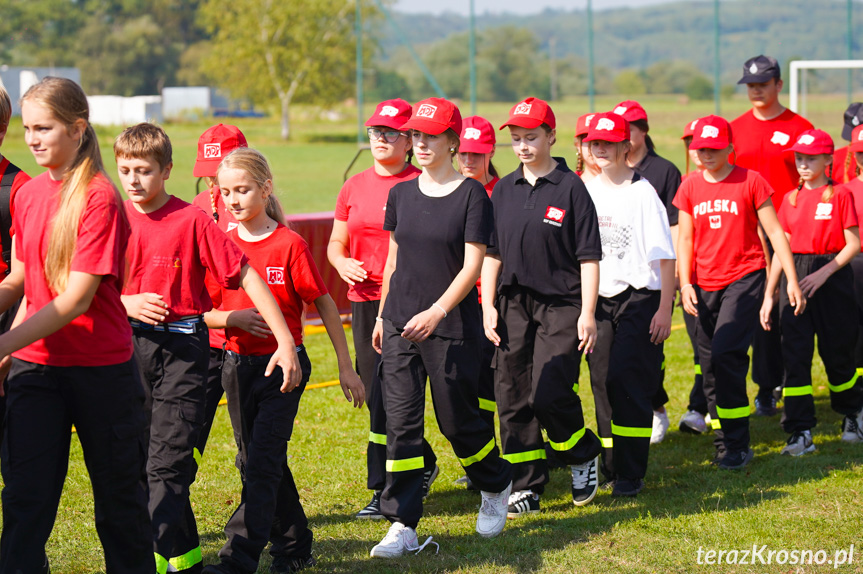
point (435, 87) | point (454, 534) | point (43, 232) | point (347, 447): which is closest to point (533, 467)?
point (454, 534)

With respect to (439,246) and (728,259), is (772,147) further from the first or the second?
(439,246)

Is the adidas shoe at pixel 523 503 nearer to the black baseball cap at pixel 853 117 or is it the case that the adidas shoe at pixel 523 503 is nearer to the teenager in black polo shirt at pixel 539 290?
the teenager in black polo shirt at pixel 539 290

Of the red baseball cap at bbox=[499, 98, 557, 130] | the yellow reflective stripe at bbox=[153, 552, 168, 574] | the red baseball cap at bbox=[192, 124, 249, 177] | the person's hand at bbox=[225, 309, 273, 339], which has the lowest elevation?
the yellow reflective stripe at bbox=[153, 552, 168, 574]

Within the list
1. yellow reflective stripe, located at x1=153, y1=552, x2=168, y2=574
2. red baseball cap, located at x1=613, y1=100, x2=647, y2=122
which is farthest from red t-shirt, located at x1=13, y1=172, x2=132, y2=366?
red baseball cap, located at x1=613, y1=100, x2=647, y2=122

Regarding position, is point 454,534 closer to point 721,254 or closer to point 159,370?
point 159,370

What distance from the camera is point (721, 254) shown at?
635cm

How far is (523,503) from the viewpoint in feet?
18.0

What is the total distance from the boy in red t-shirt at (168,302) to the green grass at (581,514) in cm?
82

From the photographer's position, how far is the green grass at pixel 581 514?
15.5ft

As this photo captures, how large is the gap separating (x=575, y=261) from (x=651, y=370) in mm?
865

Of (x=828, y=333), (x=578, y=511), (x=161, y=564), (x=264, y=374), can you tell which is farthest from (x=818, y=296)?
(x=161, y=564)

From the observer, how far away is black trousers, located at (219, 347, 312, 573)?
422cm

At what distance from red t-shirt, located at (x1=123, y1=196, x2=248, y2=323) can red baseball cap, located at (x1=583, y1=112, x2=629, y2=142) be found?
241 cm

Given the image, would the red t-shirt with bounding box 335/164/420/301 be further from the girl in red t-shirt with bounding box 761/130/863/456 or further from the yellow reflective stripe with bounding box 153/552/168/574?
the girl in red t-shirt with bounding box 761/130/863/456
